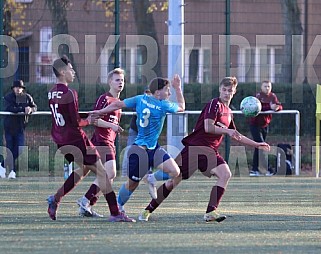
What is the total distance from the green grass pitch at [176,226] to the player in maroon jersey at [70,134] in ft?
0.82

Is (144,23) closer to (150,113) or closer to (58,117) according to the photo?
(150,113)

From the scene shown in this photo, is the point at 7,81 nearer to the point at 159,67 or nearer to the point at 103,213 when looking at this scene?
the point at 159,67

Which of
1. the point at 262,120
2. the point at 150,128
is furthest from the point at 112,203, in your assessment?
the point at 262,120

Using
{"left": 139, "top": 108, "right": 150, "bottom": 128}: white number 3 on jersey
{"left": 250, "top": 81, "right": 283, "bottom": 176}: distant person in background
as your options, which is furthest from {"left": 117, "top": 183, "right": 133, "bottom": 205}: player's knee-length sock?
{"left": 250, "top": 81, "right": 283, "bottom": 176}: distant person in background

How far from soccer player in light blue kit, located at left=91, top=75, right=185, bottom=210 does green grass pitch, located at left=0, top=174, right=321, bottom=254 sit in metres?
0.64

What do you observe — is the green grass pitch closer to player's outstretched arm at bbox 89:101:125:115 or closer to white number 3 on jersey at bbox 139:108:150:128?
white number 3 on jersey at bbox 139:108:150:128

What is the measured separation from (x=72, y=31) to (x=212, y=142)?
10.2 m

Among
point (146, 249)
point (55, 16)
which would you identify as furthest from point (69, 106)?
point (55, 16)

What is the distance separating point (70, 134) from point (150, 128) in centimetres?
97

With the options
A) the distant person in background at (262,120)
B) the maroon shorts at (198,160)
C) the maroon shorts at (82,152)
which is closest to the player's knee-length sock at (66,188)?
the maroon shorts at (82,152)

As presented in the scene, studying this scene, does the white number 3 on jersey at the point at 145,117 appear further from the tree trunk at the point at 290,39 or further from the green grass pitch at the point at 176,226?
the tree trunk at the point at 290,39

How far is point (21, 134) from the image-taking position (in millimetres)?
19250

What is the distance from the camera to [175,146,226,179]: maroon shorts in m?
11.5

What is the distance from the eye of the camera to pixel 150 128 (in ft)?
37.7
